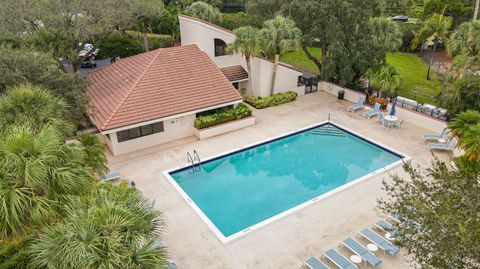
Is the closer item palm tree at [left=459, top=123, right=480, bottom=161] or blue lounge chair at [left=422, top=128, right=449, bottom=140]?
palm tree at [left=459, top=123, right=480, bottom=161]

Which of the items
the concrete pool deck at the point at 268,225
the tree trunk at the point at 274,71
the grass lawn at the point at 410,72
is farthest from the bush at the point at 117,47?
the concrete pool deck at the point at 268,225

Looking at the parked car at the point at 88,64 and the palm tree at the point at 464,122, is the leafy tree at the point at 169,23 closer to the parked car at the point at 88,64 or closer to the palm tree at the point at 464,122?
the parked car at the point at 88,64

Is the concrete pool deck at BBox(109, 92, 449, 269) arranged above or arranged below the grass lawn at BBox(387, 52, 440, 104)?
below

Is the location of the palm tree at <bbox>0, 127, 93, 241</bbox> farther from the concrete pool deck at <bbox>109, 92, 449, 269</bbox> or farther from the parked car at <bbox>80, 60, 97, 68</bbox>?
the parked car at <bbox>80, 60, 97, 68</bbox>

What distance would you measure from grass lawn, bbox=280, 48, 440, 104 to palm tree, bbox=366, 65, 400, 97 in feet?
9.49

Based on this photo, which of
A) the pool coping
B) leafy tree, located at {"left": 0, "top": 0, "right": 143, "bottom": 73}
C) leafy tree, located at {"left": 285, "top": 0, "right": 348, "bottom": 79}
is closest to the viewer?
the pool coping

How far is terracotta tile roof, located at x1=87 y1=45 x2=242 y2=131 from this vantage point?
2208 cm

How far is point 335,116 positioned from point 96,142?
18227 millimetres

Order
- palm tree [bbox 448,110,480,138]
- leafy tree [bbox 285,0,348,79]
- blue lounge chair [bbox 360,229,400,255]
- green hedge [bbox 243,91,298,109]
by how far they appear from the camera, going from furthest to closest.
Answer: green hedge [bbox 243,91,298,109], leafy tree [bbox 285,0,348,79], palm tree [bbox 448,110,480,138], blue lounge chair [bbox 360,229,400,255]

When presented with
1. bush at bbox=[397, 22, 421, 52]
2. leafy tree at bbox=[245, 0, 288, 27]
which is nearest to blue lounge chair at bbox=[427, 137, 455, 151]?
leafy tree at bbox=[245, 0, 288, 27]

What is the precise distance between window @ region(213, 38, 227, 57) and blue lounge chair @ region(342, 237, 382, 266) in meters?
20.3

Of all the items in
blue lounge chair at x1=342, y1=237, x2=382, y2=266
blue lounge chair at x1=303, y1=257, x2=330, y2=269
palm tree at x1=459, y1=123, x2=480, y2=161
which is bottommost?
blue lounge chair at x1=303, y1=257, x2=330, y2=269

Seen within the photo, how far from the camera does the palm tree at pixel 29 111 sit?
12.5 m

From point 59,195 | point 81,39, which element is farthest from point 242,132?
point 59,195
